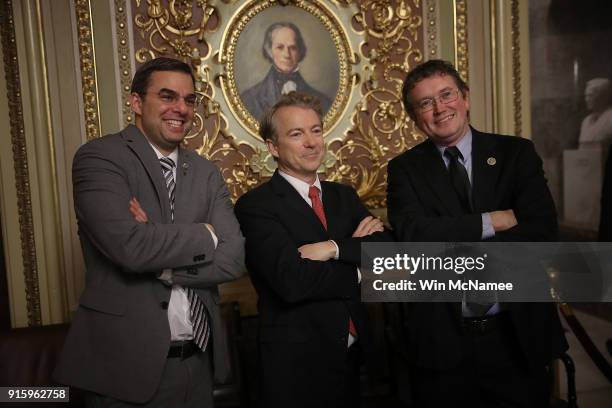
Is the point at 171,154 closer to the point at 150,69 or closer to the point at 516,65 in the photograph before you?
the point at 150,69

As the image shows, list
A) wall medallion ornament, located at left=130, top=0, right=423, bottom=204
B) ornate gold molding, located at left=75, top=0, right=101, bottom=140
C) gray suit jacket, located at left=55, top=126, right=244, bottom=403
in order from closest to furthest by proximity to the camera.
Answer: gray suit jacket, located at left=55, top=126, right=244, bottom=403 < ornate gold molding, located at left=75, top=0, right=101, bottom=140 < wall medallion ornament, located at left=130, top=0, right=423, bottom=204

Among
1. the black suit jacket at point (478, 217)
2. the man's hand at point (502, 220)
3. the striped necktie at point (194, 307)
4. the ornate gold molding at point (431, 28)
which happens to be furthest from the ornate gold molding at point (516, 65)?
the striped necktie at point (194, 307)

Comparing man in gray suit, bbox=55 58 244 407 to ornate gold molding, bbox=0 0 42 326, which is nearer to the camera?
man in gray suit, bbox=55 58 244 407

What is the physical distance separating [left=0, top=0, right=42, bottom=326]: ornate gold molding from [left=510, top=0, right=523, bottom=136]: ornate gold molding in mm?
3038

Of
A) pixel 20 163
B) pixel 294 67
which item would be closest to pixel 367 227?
pixel 294 67

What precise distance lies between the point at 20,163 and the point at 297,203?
1.80 m

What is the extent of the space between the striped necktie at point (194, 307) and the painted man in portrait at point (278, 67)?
4.41 ft

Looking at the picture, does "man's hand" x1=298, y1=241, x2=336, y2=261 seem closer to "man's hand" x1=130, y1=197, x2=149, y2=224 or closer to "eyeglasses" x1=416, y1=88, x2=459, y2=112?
"man's hand" x1=130, y1=197, x2=149, y2=224

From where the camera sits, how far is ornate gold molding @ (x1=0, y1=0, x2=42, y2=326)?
2.80 meters

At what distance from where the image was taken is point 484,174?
198 centimetres

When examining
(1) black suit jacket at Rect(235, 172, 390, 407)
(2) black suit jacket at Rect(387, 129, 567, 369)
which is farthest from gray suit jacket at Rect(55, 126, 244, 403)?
(2) black suit jacket at Rect(387, 129, 567, 369)

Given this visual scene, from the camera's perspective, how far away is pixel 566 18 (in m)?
3.41

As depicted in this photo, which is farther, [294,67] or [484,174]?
[294,67]

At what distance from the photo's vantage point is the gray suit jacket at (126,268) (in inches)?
66.3
